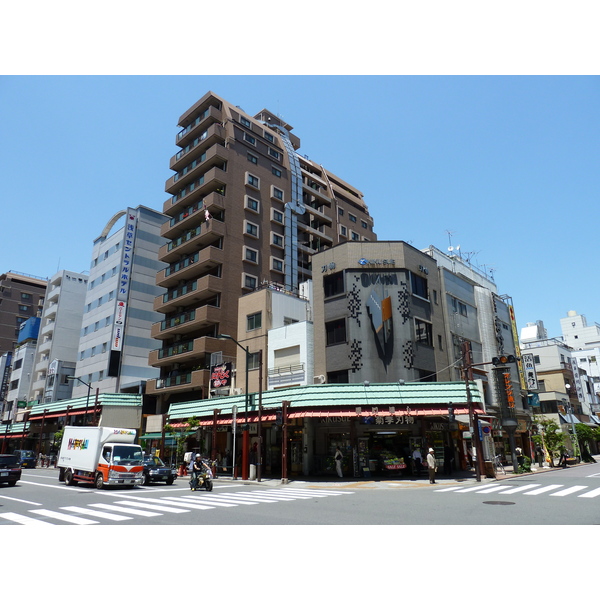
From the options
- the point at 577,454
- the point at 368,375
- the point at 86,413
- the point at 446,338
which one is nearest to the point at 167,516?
the point at 368,375

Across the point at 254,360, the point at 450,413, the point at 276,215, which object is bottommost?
the point at 450,413

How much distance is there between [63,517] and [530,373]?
152 feet

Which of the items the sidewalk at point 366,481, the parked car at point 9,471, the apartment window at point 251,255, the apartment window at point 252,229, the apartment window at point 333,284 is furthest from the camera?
the apartment window at point 252,229

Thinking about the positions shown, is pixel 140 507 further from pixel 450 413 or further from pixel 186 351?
pixel 186 351

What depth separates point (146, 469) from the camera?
26.7 m

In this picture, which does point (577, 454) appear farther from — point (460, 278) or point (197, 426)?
point (197, 426)

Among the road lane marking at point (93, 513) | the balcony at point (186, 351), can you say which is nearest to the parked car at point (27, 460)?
the balcony at point (186, 351)

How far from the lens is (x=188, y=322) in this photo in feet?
146

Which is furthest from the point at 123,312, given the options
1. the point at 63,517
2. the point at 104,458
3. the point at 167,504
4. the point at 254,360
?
the point at 63,517

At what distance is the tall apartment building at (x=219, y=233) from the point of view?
4462 centimetres

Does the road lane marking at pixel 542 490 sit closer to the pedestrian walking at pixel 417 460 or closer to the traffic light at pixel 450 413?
the traffic light at pixel 450 413

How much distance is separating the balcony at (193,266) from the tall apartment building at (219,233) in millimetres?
110

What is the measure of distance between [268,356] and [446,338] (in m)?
14.7

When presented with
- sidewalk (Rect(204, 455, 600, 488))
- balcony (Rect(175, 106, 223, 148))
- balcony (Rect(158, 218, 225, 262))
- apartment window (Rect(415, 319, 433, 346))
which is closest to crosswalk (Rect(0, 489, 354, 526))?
sidewalk (Rect(204, 455, 600, 488))
